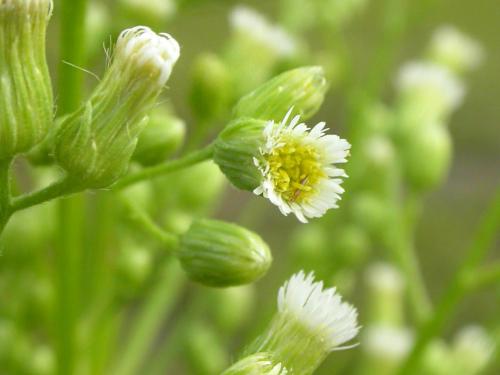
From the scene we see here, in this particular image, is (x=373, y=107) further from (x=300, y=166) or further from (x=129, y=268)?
(x=300, y=166)

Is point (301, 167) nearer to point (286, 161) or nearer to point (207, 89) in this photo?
point (286, 161)

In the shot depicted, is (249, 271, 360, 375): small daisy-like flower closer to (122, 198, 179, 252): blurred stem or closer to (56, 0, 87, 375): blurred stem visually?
(122, 198, 179, 252): blurred stem

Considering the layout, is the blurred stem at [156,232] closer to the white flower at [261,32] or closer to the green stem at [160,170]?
the green stem at [160,170]

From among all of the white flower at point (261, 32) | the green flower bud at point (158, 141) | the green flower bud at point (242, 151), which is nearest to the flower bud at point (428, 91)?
the white flower at point (261, 32)

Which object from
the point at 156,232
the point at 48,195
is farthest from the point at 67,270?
the point at 48,195

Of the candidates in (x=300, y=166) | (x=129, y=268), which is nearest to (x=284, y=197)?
(x=300, y=166)
